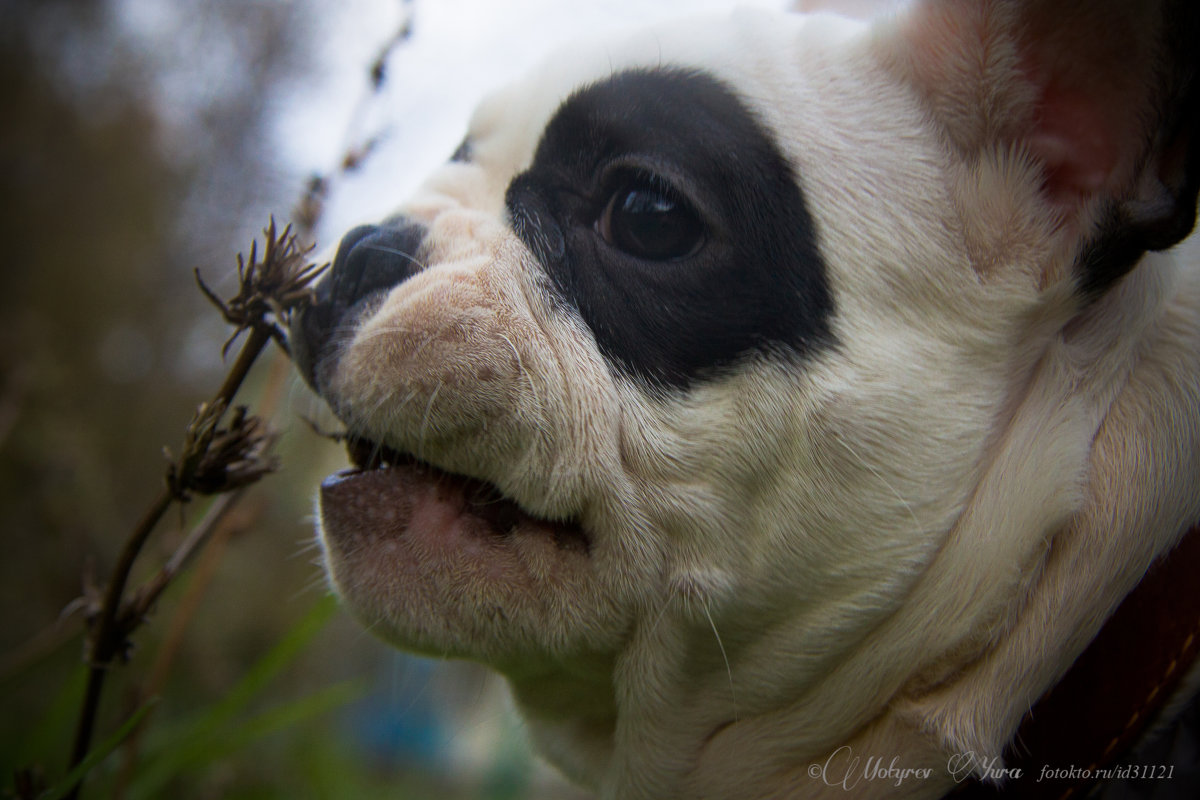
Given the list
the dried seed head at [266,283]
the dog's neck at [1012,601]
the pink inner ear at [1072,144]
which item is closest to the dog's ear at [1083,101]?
the pink inner ear at [1072,144]

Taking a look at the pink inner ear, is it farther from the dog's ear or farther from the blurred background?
the blurred background

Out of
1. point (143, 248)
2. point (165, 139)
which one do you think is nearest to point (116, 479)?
point (143, 248)

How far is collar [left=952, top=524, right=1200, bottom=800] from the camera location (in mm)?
961

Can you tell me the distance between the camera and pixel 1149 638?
98 centimetres

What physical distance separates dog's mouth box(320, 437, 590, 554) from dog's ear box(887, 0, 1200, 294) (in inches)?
34.8

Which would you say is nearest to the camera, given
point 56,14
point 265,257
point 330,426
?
point 265,257

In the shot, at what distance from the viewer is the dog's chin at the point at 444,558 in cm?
103

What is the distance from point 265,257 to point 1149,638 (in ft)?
4.19

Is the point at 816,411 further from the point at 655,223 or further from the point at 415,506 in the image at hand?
the point at 415,506

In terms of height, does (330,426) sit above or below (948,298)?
above

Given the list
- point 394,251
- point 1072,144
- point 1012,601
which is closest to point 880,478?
point 1012,601

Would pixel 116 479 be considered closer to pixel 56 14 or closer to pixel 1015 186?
pixel 56 14

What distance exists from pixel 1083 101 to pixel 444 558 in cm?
118

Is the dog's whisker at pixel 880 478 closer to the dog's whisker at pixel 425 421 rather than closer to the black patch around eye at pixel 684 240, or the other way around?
the black patch around eye at pixel 684 240
